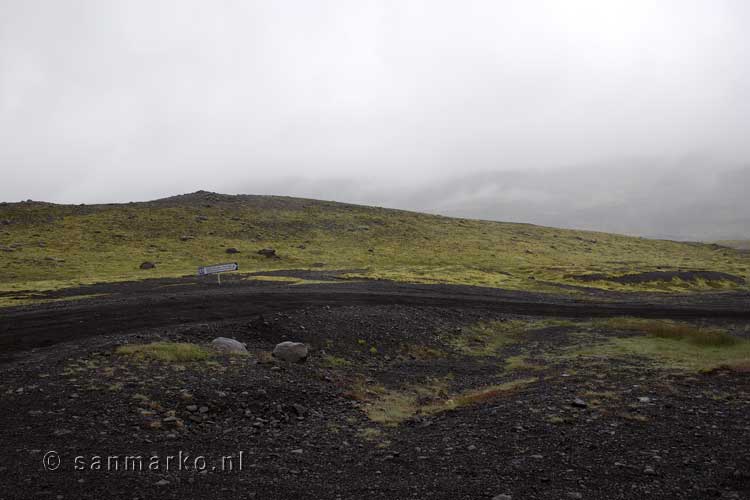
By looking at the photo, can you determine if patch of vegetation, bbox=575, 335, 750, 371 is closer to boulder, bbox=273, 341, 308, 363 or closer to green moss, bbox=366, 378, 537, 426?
green moss, bbox=366, 378, 537, 426

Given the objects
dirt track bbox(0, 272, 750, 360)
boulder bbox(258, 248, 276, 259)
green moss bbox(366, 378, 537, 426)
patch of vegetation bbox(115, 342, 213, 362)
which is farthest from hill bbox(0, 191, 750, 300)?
green moss bbox(366, 378, 537, 426)

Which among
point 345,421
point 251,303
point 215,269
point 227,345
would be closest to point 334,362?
point 227,345

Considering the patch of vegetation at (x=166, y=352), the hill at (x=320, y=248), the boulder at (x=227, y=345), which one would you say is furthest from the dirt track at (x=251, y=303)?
the hill at (x=320, y=248)

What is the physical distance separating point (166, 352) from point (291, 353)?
4162 mm

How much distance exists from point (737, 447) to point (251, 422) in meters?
10.4

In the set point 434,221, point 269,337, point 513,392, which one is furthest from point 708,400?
point 434,221

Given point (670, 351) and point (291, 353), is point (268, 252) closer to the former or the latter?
point (291, 353)

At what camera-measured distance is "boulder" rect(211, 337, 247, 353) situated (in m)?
16.1

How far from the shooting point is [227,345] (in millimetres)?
16391

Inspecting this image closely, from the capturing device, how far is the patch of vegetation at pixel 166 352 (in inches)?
563

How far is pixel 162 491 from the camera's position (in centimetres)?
741

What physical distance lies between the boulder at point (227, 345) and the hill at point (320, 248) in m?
25.9

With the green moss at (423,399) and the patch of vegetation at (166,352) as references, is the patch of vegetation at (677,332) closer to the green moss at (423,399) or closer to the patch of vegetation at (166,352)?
the green moss at (423,399)

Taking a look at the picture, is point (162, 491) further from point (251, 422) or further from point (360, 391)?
point (360, 391)
